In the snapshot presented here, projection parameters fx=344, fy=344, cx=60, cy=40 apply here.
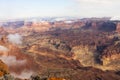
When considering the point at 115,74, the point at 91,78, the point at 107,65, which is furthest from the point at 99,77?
the point at 107,65

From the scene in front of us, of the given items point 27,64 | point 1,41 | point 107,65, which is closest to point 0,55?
point 27,64

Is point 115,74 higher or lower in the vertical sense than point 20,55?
lower

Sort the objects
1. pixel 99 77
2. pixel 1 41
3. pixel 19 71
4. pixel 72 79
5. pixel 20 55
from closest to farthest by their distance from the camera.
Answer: pixel 72 79, pixel 19 71, pixel 99 77, pixel 20 55, pixel 1 41

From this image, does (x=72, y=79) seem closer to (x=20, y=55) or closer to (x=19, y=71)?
(x=19, y=71)

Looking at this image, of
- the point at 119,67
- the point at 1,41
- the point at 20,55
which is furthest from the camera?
the point at 119,67

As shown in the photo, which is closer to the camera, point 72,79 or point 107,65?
point 72,79

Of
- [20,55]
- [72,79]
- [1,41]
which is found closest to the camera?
[72,79]

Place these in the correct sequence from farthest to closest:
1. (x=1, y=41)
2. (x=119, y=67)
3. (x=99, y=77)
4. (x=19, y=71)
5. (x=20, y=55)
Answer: (x=119, y=67)
(x=1, y=41)
(x=20, y=55)
(x=99, y=77)
(x=19, y=71)

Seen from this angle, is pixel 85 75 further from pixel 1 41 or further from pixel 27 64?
pixel 1 41

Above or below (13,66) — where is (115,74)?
below
